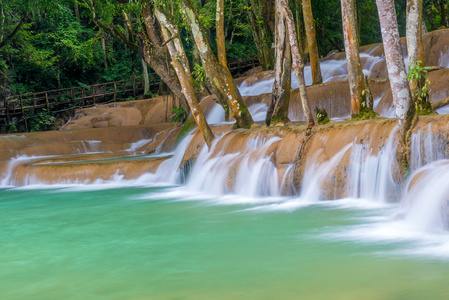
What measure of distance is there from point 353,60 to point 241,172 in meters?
2.94

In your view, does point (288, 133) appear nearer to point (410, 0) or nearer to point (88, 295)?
point (410, 0)

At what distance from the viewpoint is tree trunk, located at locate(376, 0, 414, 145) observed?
752 centimetres

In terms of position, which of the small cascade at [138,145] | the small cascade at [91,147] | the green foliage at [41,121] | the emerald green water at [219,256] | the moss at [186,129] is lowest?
the emerald green water at [219,256]

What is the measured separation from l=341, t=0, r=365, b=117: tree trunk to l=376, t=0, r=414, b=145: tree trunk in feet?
7.38

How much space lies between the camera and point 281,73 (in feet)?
39.1

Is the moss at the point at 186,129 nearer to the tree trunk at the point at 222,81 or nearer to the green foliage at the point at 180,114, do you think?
the green foliage at the point at 180,114

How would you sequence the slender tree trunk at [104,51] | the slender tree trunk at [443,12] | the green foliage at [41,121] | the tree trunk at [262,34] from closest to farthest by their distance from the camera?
1. the tree trunk at [262,34]
2. the slender tree trunk at [443,12]
3. the green foliage at [41,121]
4. the slender tree trunk at [104,51]

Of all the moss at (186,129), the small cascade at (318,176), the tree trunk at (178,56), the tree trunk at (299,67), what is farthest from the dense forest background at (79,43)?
the small cascade at (318,176)

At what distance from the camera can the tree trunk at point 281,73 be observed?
1173cm

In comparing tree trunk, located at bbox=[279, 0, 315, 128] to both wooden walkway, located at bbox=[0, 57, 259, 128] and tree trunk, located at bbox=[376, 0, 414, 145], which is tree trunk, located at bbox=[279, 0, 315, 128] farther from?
wooden walkway, located at bbox=[0, 57, 259, 128]

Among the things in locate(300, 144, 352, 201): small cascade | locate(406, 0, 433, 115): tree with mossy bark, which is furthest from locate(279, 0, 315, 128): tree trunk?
locate(406, 0, 433, 115): tree with mossy bark

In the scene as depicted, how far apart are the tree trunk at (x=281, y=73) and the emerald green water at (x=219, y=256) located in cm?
353

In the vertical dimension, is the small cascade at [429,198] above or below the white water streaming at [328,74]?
below

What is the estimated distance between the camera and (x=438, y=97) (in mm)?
12750
